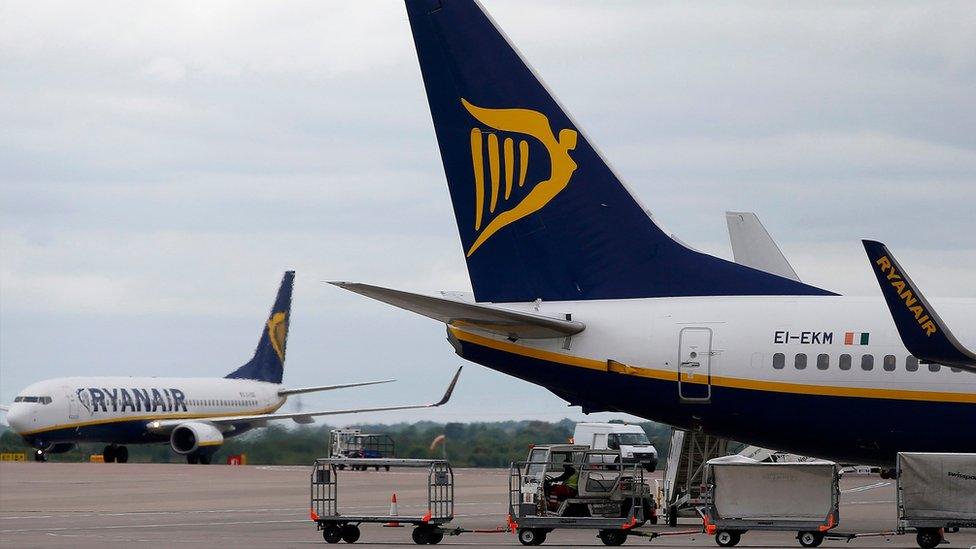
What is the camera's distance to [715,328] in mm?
19000

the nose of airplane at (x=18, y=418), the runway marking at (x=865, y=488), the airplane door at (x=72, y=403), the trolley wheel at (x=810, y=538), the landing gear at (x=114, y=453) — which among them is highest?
the airplane door at (x=72, y=403)

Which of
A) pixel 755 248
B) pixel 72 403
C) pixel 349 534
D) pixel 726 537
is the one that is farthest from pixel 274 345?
pixel 726 537

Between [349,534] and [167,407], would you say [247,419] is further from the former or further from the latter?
[349,534]

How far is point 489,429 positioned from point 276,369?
2305 cm

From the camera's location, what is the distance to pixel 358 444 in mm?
65188

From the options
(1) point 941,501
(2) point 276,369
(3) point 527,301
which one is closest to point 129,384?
(2) point 276,369

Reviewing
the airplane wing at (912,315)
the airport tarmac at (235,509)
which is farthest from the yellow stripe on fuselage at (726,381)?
the airport tarmac at (235,509)

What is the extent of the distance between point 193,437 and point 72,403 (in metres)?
5.94

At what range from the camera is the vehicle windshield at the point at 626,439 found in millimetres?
54969

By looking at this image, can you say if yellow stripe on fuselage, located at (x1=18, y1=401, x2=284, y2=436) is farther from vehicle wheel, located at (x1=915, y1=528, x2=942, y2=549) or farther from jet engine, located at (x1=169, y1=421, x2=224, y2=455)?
vehicle wheel, located at (x1=915, y1=528, x2=942, y2=549)

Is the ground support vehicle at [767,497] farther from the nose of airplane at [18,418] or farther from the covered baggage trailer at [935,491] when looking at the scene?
the nose of airplane at [18,418]

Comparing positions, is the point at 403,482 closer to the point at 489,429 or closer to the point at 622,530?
the point at 489,429

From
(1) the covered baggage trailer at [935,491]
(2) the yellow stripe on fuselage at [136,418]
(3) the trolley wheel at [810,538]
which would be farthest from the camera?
(2) the yellow stripe on fuselage at [136,418]

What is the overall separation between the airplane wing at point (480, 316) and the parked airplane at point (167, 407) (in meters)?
33.6
